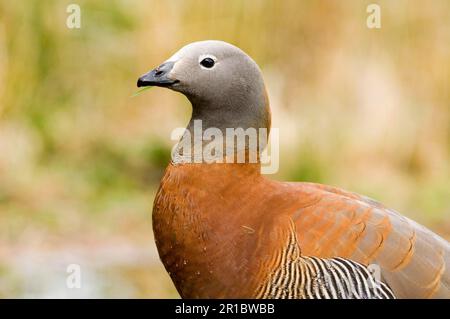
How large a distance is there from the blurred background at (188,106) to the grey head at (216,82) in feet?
11.5

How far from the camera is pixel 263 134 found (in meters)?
3.38

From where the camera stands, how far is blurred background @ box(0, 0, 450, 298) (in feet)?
23.1

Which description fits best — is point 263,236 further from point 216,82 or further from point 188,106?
point 188,106

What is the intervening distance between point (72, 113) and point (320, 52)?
233 centimetres

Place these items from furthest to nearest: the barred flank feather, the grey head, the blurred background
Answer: the blurred background
the grey head
the barred flank feather

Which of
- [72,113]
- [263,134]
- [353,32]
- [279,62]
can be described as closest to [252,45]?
[279,62]

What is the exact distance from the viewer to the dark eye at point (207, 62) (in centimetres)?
329

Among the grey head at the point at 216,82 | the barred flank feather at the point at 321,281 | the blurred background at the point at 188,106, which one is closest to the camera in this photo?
the barred flank feather at the point at 321,281

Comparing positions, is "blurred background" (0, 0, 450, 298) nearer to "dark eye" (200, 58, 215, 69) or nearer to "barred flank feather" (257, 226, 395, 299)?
"dark eye" (200, 58, 215, 69)

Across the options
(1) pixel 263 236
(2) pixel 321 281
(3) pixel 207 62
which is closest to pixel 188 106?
(3) pixel 207 62

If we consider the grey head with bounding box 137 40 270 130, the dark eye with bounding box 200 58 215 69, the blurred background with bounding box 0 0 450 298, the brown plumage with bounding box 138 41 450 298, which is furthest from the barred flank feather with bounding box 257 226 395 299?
the blurred background with bounding box 0 0 450 298

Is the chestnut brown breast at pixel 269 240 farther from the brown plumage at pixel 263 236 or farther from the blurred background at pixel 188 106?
the blurred background at pixel 188 106

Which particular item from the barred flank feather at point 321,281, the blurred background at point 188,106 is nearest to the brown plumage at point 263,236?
the barred flank feather at point 321,281
